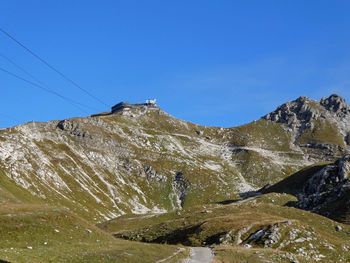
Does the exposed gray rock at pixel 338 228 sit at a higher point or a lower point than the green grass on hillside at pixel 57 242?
lower

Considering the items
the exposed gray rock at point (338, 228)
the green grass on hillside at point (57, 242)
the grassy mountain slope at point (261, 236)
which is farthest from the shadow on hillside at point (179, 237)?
the exposed gray rock at point (338, 228)

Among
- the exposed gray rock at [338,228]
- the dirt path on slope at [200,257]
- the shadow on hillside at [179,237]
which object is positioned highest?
the shadow on hillside at [179,237]

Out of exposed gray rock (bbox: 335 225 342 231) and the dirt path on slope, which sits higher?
the dirt path on slope

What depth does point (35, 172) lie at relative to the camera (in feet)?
478

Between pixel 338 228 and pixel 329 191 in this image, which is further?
pixel 329 191

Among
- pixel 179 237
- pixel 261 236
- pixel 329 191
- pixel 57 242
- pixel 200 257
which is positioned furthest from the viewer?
pixel 329 191

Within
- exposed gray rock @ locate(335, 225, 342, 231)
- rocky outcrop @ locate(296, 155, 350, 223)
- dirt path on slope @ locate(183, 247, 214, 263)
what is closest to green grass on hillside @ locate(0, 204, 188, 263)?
dirt path on slope @ locate(183, 247, 214, 263)

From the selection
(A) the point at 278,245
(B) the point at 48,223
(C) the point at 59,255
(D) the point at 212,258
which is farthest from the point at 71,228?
(A) the point at 278,245

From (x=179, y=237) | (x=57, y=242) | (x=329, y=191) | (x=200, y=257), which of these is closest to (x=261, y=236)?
(x=179, y=237)

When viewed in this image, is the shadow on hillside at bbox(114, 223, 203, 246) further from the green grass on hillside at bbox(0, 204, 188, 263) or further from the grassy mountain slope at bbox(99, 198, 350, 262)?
the green grass on hillside at bbox(0, 204, 188, 263)

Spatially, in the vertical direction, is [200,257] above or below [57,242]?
below

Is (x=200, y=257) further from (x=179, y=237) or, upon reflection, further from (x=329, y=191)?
(x=329, y=191)

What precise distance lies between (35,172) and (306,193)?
110 metres

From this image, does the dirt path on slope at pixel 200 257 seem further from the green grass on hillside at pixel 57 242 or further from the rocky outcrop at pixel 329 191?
the rocky outcrop at pixel 329 191
